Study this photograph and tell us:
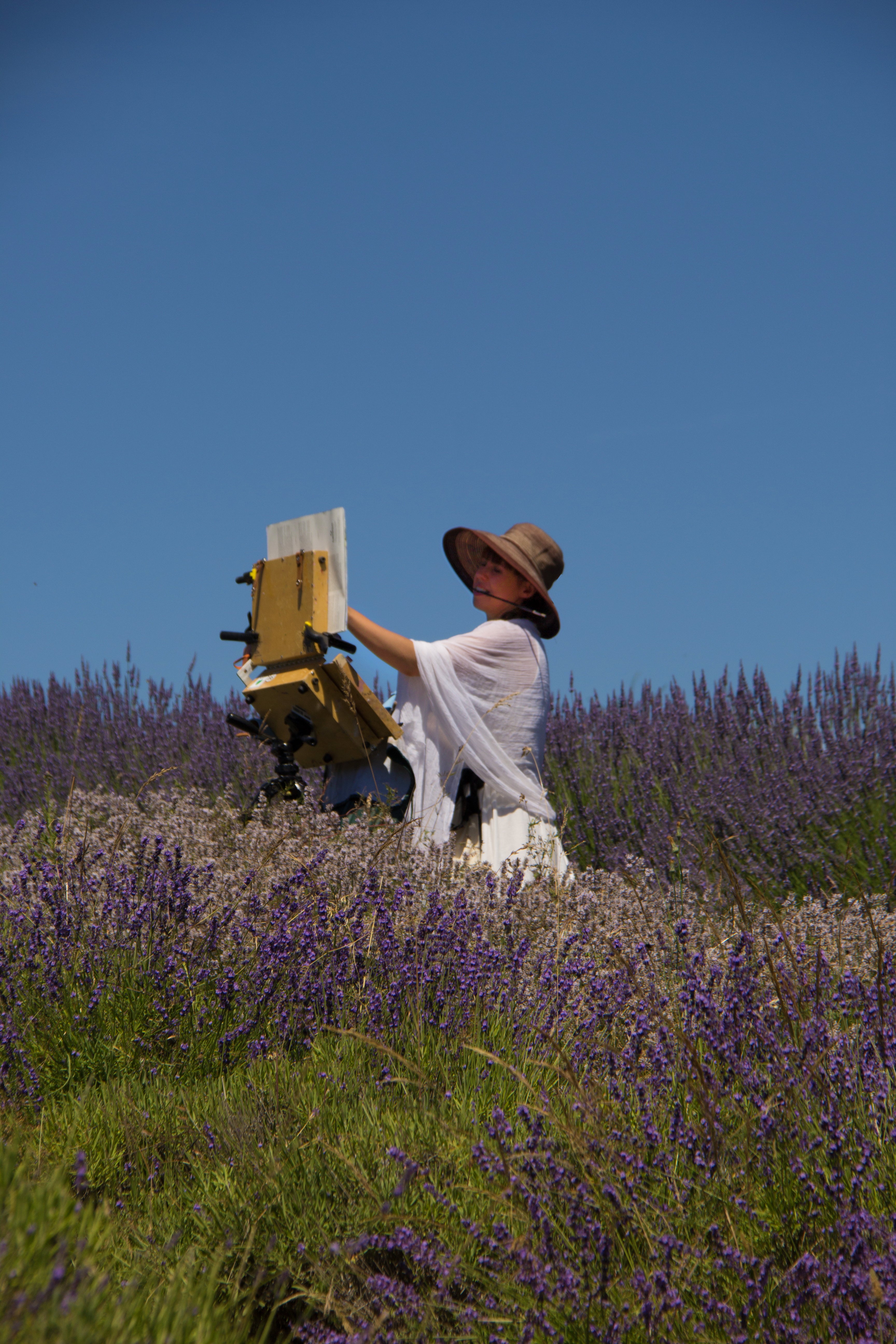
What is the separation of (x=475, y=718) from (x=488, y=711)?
142mm

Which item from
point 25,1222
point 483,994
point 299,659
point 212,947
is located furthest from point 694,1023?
point 299,659

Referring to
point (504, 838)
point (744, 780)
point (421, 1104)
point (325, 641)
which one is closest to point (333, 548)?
point (325, 641)

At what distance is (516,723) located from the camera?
4.99 m

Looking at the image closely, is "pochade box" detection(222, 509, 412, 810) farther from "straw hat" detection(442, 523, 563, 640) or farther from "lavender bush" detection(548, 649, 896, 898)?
"lavender bush" detection(548, 649, 896, 898)

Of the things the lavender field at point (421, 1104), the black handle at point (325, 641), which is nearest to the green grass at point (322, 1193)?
the lavender field at point (421, 1104)

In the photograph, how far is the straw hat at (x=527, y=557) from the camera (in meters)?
5.00

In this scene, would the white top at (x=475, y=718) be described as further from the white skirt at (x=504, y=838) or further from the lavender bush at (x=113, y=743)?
the lavender bush at (x=113, y=743)

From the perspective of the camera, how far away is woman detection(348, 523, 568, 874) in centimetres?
471

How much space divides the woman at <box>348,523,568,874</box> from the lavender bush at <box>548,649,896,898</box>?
33.9 inches

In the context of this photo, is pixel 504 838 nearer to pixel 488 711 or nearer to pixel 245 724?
pixel 488 711

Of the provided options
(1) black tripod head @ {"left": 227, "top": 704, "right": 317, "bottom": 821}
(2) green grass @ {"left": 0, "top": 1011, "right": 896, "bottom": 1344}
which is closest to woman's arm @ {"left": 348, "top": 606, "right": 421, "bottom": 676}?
(1) black tripod head @ {"left": 227, "top": 704, "right": 317, "bottom": 821}

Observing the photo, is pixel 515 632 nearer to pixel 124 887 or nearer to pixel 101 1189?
pixel 124 887

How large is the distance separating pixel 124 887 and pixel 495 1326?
5.31 ft

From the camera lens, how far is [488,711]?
4.89 m
